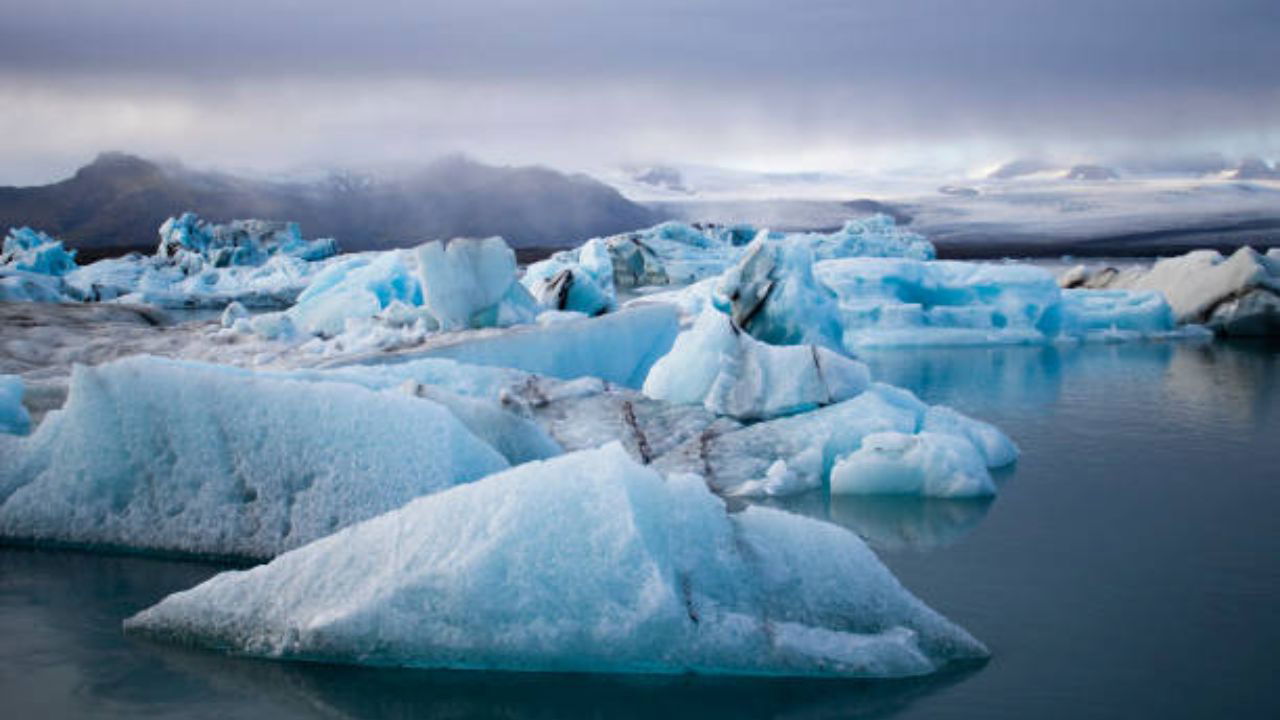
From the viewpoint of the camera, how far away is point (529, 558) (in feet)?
10.6

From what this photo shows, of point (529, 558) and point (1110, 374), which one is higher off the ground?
point (529, 558)

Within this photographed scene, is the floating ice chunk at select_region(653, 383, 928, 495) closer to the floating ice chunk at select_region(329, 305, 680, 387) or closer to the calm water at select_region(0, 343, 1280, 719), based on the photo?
the calm water at select_region(0, 343, 1280, 719)

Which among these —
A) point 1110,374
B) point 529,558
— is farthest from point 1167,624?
point 1110,374

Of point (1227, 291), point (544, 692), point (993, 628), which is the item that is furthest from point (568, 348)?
point (1227, 291)

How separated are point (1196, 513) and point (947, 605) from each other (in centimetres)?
248

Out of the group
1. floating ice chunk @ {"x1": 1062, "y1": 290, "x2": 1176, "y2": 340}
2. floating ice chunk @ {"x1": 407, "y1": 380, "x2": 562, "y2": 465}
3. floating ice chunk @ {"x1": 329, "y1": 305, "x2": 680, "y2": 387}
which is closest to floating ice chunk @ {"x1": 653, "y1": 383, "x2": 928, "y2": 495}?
floating ice chunk @ {"x1": 407, "y1": 380, "x2": 562, "y2": 465}

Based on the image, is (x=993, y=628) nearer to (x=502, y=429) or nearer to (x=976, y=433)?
(x=502, y=429)

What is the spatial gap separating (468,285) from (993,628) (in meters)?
7.51

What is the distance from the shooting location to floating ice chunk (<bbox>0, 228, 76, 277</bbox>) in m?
25.5

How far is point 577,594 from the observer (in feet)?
10.5

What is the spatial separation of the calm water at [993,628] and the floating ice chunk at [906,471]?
0.16 meters

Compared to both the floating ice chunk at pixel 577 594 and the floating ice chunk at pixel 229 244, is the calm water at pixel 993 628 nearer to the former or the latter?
the floating ice chunk at pixel 577 594

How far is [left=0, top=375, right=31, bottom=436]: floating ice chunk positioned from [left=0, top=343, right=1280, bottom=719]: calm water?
1.62 meters

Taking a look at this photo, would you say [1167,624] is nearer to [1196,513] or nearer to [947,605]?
[947,605]
